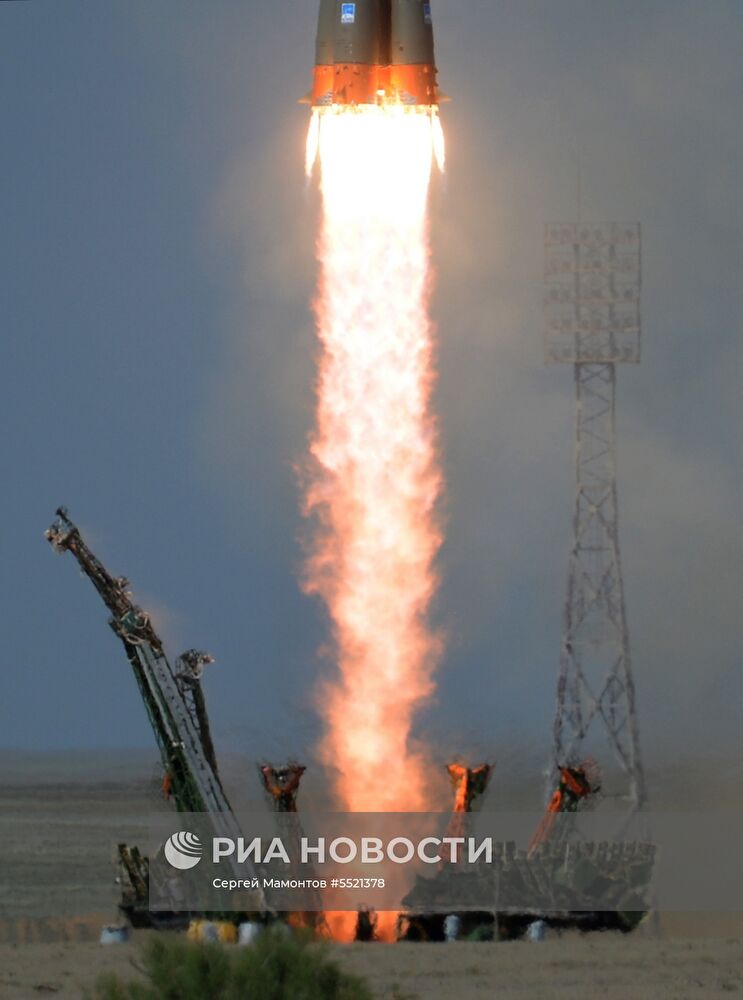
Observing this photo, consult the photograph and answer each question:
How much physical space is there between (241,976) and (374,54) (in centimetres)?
2452

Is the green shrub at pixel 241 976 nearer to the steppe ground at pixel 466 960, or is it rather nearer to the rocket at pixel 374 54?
the steppe ground at pixel 466 960

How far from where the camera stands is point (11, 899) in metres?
79.7

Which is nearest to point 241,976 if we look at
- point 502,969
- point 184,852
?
point 502,969

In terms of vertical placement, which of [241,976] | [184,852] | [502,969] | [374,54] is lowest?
[241,976]

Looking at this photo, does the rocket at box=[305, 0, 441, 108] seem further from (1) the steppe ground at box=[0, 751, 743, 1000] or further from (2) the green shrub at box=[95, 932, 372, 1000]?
(2) the green shrub at box=[95, 932, 372, 1000]

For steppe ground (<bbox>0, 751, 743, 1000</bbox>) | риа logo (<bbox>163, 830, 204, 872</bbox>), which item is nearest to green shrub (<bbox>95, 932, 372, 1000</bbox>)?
steppe ground (<bbox>0, 751, 743, 1000</bbox>)

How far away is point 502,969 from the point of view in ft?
197

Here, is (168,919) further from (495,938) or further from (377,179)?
(377,179)

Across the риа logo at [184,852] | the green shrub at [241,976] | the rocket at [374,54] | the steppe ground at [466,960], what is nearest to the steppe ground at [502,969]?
the steppe ground at [466,960]

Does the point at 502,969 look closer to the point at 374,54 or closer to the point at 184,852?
the point at 184,852

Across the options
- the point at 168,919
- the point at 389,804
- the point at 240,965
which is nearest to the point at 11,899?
the point at 389,804

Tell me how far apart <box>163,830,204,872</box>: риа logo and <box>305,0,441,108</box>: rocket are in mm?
14369

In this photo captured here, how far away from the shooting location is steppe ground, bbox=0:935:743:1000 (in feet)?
192

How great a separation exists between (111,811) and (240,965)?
5823 centimetres
